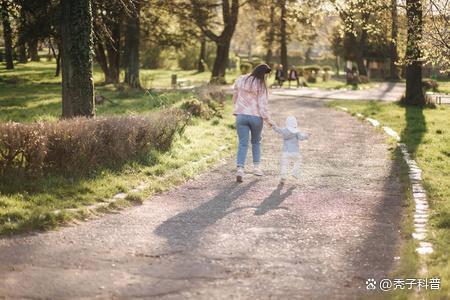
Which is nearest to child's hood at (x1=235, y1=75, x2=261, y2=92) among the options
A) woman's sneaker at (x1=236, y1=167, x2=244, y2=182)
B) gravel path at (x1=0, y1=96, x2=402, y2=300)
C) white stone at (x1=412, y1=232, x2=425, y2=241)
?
woman's sneaker at (x1=236, y1=167, x2=244, y2=182)

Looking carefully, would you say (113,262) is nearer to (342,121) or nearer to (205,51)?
(342,121)

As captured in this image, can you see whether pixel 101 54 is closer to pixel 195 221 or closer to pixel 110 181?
pixel 110 181

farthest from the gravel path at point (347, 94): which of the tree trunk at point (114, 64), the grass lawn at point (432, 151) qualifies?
the tree trunk at point (114, 64)

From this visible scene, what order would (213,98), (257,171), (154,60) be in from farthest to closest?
(154,60)
(213,98)
(257,171)

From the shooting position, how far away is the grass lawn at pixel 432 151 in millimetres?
6182

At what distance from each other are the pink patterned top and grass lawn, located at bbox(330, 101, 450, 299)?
303 cm

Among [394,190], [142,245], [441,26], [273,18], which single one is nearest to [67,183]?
[142,245]

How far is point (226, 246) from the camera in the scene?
6621 mm

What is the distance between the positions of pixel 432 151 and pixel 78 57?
7.97 meters

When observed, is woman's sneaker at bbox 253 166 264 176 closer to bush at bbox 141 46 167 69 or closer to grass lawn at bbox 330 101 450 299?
grass lawn at bbox 330 101 450 299

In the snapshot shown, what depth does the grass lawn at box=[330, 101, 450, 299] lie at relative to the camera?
243 inches

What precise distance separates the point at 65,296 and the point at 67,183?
Result: 389 cm

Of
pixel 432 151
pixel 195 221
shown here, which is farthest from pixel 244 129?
pixel 432 151

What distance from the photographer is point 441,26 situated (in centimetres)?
1428
